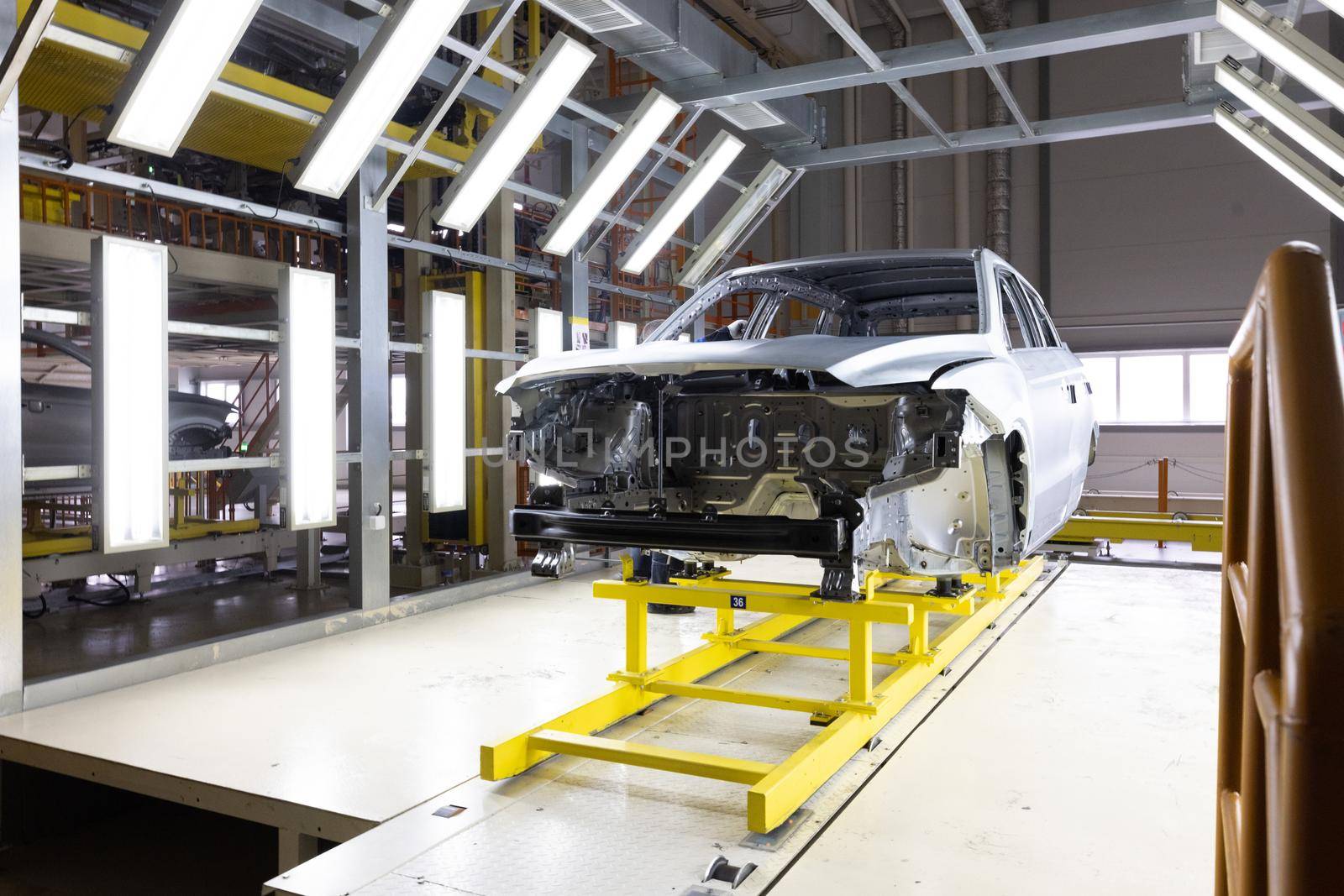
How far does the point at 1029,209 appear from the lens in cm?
1427

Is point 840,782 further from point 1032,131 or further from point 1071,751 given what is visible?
point 1032,131

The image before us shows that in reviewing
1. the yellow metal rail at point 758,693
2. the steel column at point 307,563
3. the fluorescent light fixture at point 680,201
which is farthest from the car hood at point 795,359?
the steel column at point 307,563

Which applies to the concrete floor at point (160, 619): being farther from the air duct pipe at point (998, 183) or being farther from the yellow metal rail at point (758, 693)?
the air duct pipe at point (998, 183)

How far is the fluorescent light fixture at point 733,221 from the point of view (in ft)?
28.3

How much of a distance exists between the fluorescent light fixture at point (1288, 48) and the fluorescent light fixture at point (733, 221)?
4.28 m

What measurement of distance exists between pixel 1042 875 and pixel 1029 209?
13.3 m

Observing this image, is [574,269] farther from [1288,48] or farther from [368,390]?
[1288,48]

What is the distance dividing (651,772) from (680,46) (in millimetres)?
4569

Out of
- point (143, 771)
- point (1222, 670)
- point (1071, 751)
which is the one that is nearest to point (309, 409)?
point (143, 771)

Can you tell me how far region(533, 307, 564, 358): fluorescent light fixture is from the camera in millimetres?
7500

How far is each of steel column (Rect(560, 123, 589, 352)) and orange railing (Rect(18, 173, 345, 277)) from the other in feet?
6.24

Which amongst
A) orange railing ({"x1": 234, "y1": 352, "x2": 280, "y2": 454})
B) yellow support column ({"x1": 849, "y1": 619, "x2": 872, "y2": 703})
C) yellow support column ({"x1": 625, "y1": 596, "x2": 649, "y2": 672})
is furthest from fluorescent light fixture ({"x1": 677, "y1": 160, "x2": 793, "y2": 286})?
yellow support column ({"x1": 849, "y1": 619, "x2": 872, "y2": 703})

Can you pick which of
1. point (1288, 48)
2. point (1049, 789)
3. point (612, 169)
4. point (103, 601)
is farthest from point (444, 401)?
point (1288, 48)

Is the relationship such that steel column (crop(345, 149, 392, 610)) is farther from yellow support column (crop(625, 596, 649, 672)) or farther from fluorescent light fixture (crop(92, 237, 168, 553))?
yellow support column (crop(625, 596, 649, 672))
